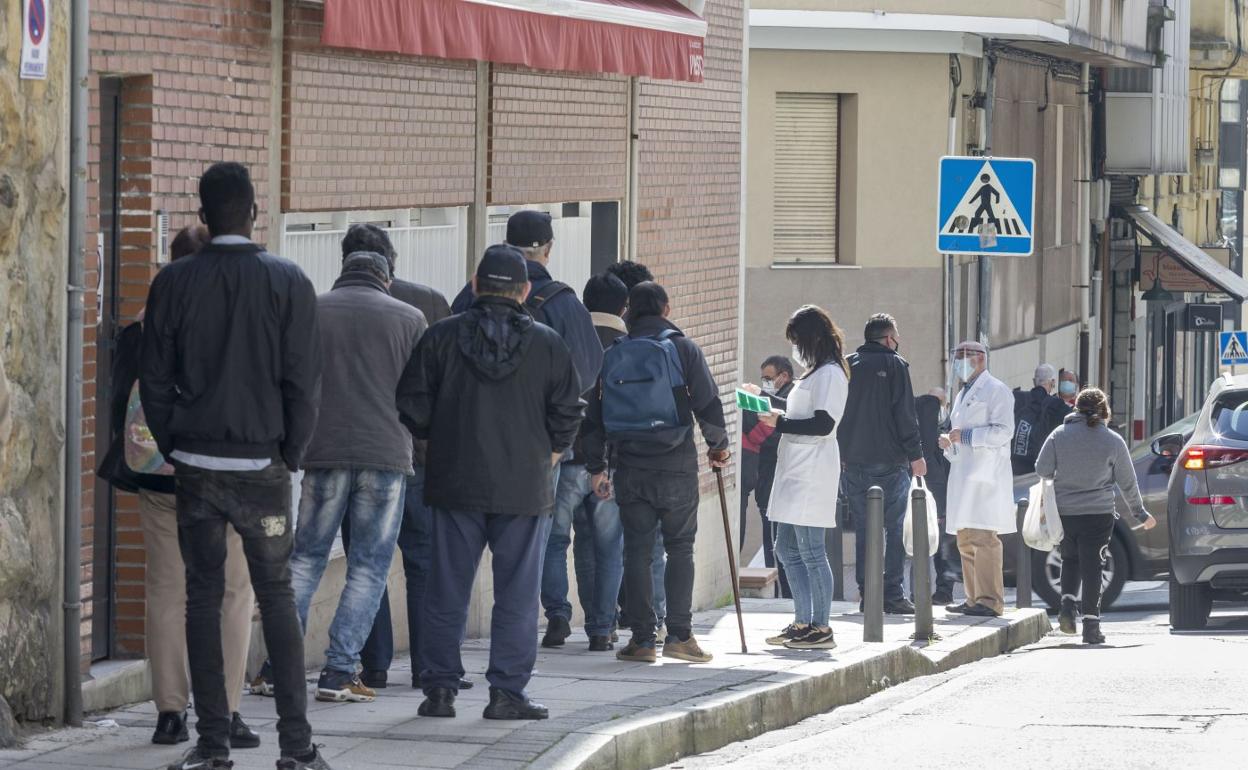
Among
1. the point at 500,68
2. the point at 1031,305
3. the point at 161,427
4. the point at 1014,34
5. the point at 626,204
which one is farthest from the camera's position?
the point at 1031,305

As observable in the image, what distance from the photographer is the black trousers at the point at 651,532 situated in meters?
10.7

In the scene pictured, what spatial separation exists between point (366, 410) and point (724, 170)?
8.18 meters

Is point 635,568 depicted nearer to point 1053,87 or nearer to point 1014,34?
point 1014,34

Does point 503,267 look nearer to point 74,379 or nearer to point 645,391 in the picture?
point 74,379

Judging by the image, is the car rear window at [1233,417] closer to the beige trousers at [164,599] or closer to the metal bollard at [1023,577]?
the metal bollard at [1023,577]

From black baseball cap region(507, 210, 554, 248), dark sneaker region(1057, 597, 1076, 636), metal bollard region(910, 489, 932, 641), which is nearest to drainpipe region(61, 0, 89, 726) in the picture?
black baseball cap region(507, 210, 554, 248)

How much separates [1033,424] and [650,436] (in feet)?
39.8

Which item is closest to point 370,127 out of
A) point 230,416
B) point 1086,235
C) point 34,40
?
point 34,40

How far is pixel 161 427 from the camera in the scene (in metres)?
7.30

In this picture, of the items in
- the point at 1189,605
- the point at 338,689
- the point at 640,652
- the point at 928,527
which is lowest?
the point at 1189,605

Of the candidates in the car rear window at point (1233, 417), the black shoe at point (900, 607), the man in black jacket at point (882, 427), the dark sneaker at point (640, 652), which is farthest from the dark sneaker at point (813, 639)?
the car rear window at point (1233, 417)

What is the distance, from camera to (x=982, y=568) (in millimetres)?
15148

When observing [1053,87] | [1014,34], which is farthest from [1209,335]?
[1014,34]

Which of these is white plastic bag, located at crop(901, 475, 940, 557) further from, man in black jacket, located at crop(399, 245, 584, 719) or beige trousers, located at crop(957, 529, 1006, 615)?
man in black jacket, located at crop(399, 245, 584, 719)
